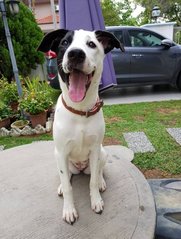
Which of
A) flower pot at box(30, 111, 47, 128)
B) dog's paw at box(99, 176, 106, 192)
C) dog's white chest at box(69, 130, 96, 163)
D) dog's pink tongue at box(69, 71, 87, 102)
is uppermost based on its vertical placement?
dog's pink tongue at box(69, 71, 87, 102)

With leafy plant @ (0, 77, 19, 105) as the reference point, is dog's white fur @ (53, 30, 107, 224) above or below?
above

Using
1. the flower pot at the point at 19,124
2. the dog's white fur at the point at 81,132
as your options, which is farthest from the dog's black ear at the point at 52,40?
the flower pot at the point at 19,124

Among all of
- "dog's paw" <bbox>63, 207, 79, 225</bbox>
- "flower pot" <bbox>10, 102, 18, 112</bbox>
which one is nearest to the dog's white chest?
"dog's paw" <bbox>63, 207, 79, 225</bbox>

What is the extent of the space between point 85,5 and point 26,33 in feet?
16.2

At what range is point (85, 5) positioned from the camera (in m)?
2.79

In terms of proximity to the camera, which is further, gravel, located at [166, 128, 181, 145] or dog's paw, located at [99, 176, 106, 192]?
gravel, located at [166, 128, 181, 145]

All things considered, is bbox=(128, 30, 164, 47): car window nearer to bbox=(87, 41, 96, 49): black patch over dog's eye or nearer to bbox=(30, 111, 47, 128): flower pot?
bbox=(30, 111, 47, 128): flower pot

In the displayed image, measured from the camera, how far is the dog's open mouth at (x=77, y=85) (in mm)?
1501

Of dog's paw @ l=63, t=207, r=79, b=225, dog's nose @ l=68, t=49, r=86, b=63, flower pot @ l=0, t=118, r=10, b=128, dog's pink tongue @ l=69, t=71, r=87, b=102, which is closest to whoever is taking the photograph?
dog's nose @ l=68, t=49, r=86, b=63

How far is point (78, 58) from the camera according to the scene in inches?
55.2

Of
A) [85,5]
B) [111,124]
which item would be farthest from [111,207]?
[111,124]

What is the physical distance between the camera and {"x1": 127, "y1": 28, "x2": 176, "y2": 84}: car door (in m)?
6.16

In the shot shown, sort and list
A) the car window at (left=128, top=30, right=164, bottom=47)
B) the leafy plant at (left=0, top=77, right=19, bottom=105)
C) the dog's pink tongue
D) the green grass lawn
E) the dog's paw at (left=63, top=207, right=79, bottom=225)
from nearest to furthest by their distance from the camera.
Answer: the dog's pink tongue
the dog's paw at (left=63, top=207, right=79, bottom=225)
the green grass lawn
the leafy plant at (left=0, top=77, right=19, bottom=105)
the car window at (left=128, top=30, right=164, bottom=47)

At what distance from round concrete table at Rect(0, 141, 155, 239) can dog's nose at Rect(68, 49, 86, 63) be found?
1068mm
